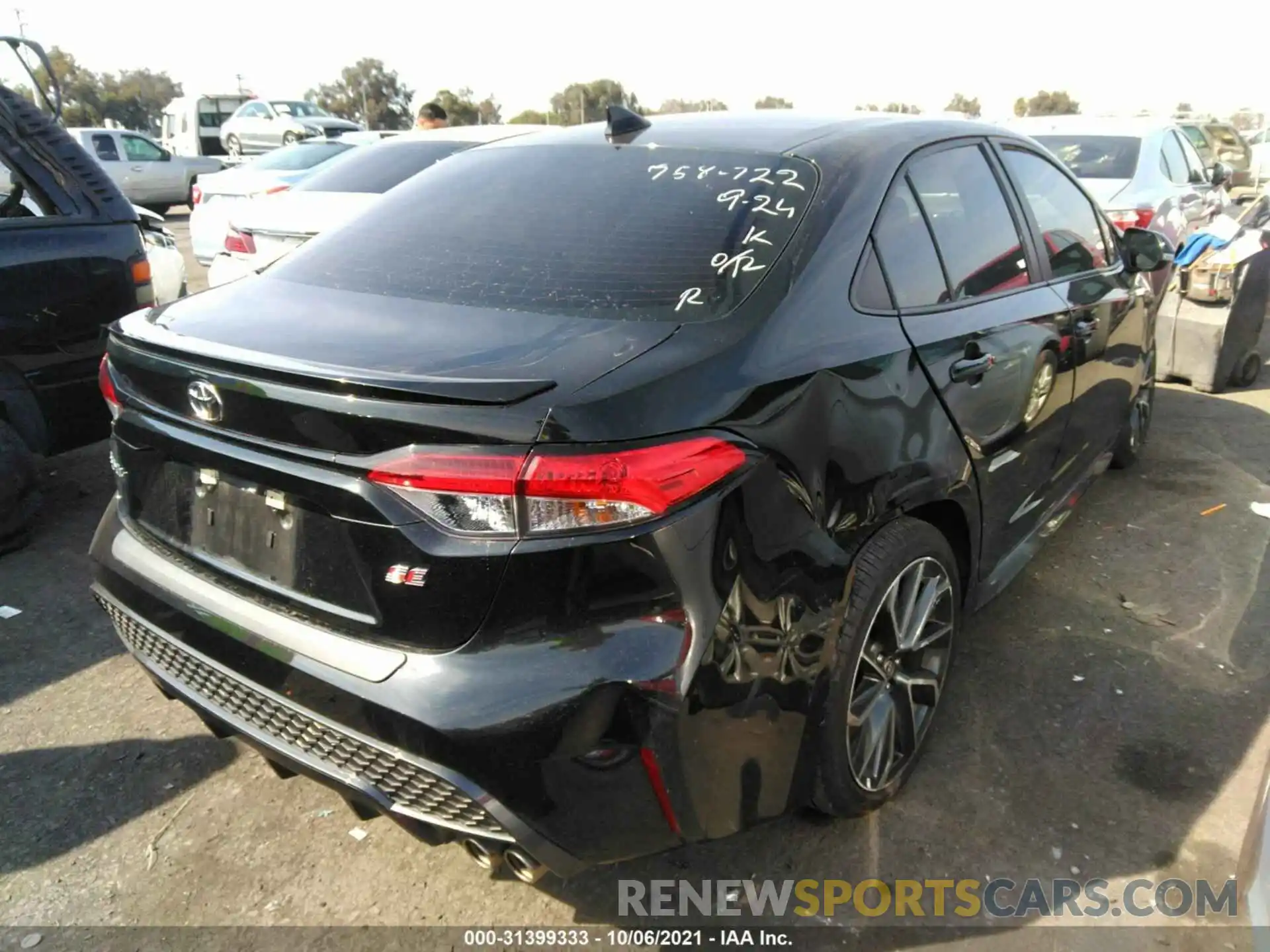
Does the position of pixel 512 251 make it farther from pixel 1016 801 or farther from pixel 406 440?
pixel 1016 801

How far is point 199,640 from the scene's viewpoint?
2.07 metres

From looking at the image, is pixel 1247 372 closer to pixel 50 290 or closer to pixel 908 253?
pixel 908 253

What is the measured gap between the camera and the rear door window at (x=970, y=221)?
8.65 ft

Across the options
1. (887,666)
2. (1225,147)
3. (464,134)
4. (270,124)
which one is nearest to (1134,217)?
(464,134)

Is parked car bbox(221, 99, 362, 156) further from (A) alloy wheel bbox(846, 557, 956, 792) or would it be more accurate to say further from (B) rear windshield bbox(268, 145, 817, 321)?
(A) alloy wheel bbox(846, 557, 956, 792)

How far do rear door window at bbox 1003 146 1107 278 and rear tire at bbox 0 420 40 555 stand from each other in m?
3.98

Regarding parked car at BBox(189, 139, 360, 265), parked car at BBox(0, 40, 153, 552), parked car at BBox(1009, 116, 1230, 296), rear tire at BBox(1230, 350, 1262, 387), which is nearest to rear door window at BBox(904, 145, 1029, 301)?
parked car at BBox(0, 40, 153, 552)

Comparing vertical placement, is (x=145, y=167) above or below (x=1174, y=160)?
below

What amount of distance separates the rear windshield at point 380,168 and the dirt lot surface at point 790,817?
349 cm

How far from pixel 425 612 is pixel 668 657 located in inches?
17.7

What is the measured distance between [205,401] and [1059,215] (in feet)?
9.76

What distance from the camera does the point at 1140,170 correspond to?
7895 mm

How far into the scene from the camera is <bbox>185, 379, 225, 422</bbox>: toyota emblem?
1.93 m

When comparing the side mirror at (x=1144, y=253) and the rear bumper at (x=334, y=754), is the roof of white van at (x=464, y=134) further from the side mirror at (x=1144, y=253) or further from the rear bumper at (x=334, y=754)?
the rear bumper at (x=334, y=754)
